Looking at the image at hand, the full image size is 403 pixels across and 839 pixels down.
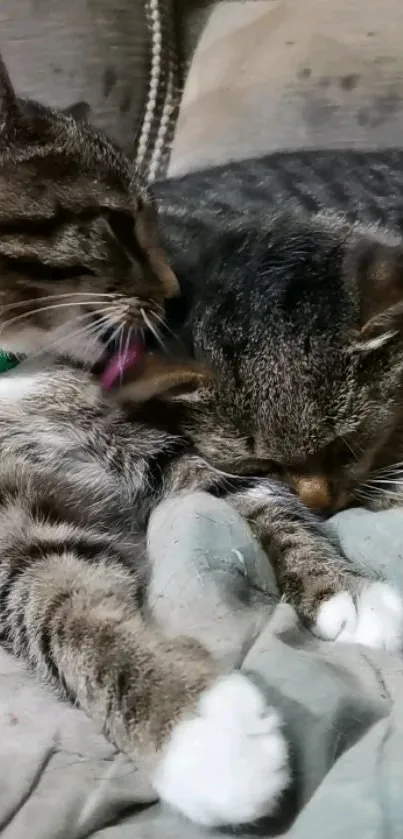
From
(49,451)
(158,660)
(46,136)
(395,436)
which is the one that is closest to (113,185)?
(46,136)

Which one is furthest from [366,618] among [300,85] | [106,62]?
[106,62]

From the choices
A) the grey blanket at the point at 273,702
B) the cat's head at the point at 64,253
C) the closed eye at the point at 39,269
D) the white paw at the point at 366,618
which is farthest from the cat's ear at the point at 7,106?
the white paw at the point at 366,618

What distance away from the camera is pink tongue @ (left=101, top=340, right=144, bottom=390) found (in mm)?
1126

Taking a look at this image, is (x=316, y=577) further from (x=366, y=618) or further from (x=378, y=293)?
(x=378, y=293)

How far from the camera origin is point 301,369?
1.07m

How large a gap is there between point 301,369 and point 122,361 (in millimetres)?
237

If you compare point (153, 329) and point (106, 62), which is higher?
point (106, 62)

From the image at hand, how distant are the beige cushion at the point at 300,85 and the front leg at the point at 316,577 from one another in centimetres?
65

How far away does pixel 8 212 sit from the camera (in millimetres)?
1088

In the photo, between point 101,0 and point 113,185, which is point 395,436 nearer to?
point 113,185

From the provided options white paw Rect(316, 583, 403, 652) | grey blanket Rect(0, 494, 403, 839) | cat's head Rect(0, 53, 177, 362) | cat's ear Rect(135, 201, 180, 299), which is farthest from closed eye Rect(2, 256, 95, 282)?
white paw Rect(316, 583, 403, 652)

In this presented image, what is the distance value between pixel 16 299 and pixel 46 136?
0.79 feet

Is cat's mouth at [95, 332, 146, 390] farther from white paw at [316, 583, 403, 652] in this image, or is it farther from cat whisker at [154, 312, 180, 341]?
white paw at [316, 583, 403, 652]

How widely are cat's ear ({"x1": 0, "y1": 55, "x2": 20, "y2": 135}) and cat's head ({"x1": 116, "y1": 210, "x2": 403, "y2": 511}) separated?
340 mm
